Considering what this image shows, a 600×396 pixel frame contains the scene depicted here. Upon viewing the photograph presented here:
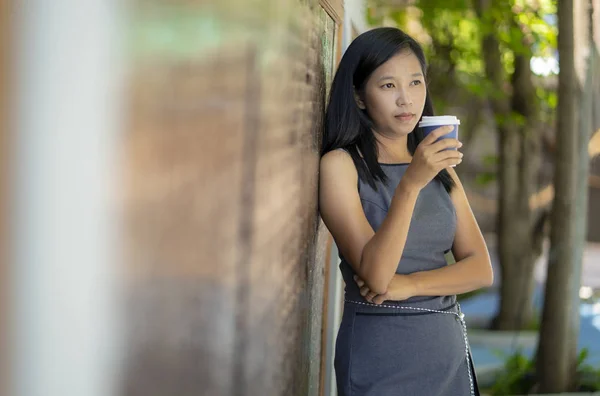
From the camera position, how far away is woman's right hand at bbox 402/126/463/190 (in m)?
1.95

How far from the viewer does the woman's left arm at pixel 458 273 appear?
2064 mm

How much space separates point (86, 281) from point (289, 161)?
98 centimetres

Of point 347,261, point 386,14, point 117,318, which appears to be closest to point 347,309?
point 347,261

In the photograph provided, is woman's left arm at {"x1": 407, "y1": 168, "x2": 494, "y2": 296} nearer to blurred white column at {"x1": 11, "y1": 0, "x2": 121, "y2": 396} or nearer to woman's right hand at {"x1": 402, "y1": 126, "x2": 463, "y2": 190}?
woman's right hand at {"x1": 402, "y1": 126, "x2": 463, "y2": 190}

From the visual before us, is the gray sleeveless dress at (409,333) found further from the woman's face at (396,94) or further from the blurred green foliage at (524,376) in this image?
the blurred green foliage at (524,376)

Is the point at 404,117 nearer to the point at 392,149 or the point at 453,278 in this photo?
the point at 392,149

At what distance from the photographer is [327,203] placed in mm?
2143

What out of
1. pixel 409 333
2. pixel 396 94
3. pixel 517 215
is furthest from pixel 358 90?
pixel 517 215

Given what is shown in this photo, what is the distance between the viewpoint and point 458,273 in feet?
7.15

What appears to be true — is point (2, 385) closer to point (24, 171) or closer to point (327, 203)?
point (24, 171)

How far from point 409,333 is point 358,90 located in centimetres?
63

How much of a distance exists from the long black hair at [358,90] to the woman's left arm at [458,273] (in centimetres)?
9

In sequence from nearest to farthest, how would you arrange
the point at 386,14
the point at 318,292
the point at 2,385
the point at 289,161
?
1. the point at 2,385
2. the point at 289,161
3. the point at 318,292
4. the point at 386,14

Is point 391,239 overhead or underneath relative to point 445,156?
underneath
